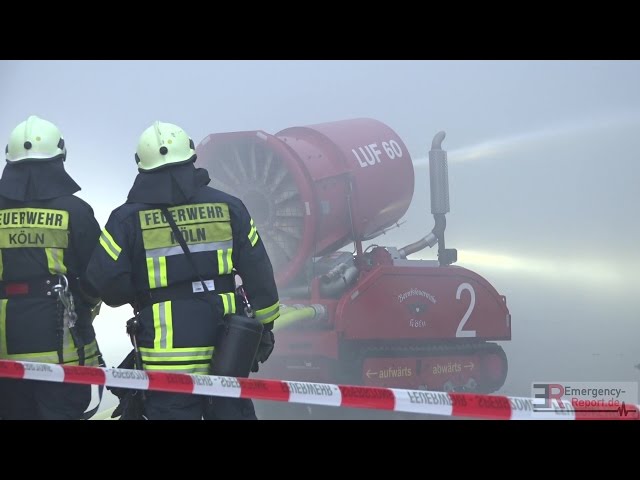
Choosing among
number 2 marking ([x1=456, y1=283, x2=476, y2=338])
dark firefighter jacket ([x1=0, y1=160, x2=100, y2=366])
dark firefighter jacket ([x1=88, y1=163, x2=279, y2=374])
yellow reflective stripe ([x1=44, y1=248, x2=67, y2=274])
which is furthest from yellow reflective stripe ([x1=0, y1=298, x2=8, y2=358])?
number 2 marking ([x1=456, y1=283, x2=476, y2=338])

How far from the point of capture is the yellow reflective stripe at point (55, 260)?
4633 millimetres

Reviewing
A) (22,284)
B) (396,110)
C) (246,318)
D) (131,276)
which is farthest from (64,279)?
(396,110)

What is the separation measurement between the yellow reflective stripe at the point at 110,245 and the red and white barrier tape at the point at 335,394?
0.51m

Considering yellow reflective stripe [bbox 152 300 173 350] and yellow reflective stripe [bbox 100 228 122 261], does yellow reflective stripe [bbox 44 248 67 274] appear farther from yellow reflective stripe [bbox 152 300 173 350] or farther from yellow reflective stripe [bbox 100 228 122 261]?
yellow reflective stripe [bbox 152 300 173 350]

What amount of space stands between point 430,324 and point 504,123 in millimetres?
1885

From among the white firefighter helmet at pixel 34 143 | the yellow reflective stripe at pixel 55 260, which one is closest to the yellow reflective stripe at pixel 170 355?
the yellow reflective stripe at pixel 55 260

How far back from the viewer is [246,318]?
4336 mm

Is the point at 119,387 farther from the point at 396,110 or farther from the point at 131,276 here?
the point at 396,110

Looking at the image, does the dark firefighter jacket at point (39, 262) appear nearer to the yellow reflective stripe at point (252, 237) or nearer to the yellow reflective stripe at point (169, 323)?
the yellow reflective stripe at point (169, 323)

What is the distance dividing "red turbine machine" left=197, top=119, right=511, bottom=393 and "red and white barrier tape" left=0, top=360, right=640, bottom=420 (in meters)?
2.62

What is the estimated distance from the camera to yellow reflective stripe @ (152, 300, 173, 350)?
13.9 ft

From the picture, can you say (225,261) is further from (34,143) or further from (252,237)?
(34,143)

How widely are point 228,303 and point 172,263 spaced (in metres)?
0.31

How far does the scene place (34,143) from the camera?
4.79 m
